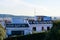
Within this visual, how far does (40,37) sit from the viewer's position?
18.6 metres

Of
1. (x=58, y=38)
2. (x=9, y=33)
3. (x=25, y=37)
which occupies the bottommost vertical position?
(x=9, y=33)

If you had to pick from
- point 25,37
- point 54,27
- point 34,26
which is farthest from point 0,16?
point 54,27

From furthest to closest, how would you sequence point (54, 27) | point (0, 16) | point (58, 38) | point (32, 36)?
point (0, 16), point (32, 36), point (54, 27), point (58, 38)

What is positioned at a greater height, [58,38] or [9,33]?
[58,38]

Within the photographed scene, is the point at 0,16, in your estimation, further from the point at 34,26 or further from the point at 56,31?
the point at 56,31

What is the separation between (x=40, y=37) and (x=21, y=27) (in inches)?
782

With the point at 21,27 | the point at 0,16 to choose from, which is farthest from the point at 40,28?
the point at 0,16

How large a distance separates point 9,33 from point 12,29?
2.77ft

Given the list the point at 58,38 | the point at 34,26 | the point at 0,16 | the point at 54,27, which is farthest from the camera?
the point at 0,16

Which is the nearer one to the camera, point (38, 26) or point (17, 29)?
point (17, 29)

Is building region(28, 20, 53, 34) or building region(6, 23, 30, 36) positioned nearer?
building region(6, 23, 30, 36)

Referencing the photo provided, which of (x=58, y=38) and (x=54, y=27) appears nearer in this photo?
(x=58, y=38)

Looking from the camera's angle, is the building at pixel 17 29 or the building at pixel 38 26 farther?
the building at pixel 38 26

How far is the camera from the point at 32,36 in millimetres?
19859
